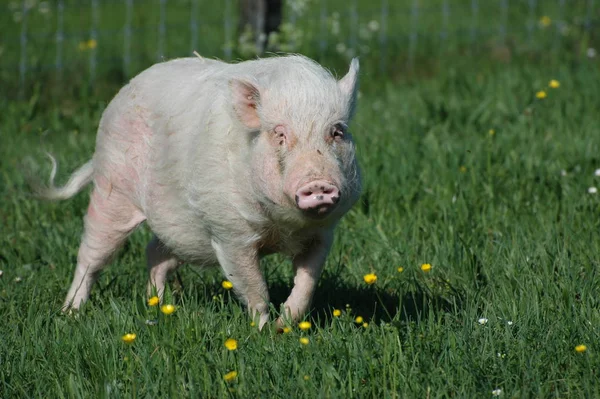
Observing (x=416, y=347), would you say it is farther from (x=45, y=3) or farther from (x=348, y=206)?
(x=45, y=3)

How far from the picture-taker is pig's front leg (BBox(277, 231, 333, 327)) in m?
3.87

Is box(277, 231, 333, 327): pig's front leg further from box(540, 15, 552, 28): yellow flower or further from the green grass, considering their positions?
box(540, 15, 552, 28): yellow flower

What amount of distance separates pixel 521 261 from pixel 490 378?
124 cm

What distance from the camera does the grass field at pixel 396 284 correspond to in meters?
3.29

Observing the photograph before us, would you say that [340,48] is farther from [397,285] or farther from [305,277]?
[305,277]

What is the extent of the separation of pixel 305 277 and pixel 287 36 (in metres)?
4.09

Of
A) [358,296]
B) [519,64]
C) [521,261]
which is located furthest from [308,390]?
[519,64]

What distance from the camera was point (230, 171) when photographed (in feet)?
12.5

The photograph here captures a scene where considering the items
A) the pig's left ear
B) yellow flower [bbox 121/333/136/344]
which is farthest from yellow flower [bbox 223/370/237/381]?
the pig's left ear

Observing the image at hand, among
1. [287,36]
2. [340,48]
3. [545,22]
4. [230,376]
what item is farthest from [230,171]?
[545,22]

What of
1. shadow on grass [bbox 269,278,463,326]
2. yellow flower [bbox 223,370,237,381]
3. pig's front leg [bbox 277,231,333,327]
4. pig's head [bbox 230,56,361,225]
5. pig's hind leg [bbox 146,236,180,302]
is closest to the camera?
yellow flower [bbox 223,370,237,381]

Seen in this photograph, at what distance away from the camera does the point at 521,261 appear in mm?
4348

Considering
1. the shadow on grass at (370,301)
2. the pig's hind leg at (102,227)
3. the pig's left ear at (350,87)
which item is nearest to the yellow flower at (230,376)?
the shadow on grass at (370,301)

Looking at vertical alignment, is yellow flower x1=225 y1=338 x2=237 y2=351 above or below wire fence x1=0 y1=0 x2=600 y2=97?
above
